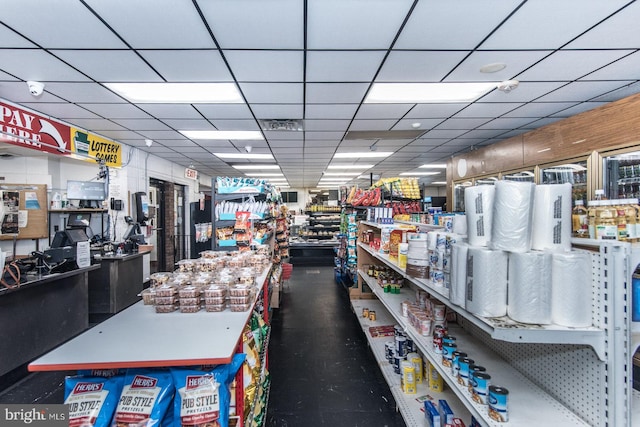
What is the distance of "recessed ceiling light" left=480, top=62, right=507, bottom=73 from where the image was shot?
2994 mm

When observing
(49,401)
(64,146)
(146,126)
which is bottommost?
(49,401)

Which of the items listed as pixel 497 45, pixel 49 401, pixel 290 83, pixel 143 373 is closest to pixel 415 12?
pixel 497 45

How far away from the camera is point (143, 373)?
138 cm

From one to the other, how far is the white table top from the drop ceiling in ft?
6.87

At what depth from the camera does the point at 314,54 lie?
276 centimetres

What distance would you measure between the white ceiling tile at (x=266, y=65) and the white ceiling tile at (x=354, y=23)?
0.32 m

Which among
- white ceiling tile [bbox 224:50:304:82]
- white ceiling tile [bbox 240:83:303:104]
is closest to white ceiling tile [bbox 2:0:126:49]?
white ceiling tile [bbox 224:50:304:82]

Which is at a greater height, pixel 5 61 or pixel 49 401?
pixel 5 61

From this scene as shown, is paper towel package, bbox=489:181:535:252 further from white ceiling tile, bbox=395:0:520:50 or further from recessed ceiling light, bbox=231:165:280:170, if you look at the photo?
recessed ceiling light, bbox=231:165:280:170

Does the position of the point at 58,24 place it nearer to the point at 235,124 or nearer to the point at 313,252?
the point at 235,124

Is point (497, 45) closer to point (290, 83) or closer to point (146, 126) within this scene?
point (290, 83)

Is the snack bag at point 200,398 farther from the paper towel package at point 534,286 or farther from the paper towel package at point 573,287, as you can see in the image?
the paper towel package at point 573,287

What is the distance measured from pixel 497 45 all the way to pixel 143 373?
351cm

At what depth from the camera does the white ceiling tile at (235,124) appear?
15.6 feet
